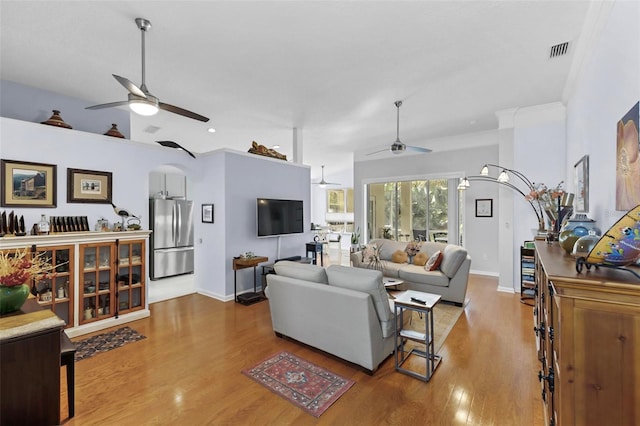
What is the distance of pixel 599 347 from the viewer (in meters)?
1.09

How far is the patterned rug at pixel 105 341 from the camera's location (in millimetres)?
3049

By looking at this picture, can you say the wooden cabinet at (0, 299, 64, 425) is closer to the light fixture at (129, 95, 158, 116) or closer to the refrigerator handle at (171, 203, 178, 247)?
the light fixture at (129, 95, 158, 116)

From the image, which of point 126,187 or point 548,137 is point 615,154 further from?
point 126,187

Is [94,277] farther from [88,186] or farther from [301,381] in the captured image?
[301,381]

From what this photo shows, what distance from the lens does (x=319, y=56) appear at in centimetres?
316

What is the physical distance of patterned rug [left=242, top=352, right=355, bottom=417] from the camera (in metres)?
2.24

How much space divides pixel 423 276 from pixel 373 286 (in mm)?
2336

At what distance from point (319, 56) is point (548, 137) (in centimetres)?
417

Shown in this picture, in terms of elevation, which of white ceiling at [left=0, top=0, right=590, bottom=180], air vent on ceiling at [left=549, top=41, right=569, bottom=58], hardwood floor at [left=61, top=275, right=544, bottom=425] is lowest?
hardwood floor at [left=61, top=275, right=544, bottom=425]

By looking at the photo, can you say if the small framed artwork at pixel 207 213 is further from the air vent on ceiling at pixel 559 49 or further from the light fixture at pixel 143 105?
the air vent on ceiling at pixel 559 49

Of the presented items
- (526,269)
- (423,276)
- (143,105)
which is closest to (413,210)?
(526,269)

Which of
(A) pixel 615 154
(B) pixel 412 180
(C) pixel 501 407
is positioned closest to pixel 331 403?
(C) pixel 501 407

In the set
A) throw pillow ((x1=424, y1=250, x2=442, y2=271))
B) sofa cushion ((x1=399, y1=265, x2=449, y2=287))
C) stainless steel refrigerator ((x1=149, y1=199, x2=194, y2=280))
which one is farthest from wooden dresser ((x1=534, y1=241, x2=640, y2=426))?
stainless steel refrigerator ((x1=149, y1=199, x2=194, y2=280))

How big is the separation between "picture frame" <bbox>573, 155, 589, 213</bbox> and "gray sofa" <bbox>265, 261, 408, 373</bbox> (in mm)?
2240
